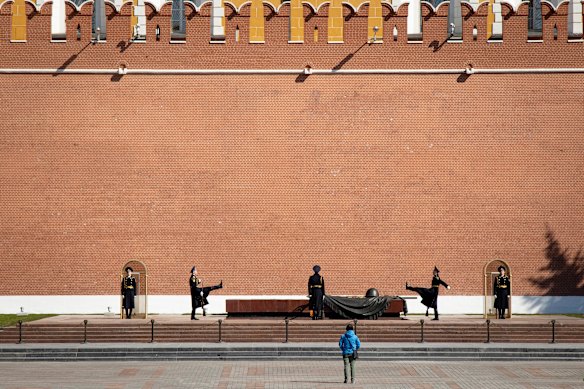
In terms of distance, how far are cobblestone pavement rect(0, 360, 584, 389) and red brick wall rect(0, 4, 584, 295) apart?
527 centimetres

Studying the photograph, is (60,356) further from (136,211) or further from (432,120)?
(432,120)

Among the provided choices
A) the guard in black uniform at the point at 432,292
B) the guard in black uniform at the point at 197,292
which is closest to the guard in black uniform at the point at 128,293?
the guard in black uniform at the point at 197,292

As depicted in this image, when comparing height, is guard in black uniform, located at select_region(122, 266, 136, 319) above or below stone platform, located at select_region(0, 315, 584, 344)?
above

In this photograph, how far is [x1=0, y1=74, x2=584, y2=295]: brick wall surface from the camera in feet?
80.2

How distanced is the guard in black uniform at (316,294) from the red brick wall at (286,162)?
2.11 m

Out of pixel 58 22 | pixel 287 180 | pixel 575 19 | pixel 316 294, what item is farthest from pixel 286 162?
pixel 575 19

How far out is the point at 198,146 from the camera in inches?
977

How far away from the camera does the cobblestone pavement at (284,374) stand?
1667 centimetres

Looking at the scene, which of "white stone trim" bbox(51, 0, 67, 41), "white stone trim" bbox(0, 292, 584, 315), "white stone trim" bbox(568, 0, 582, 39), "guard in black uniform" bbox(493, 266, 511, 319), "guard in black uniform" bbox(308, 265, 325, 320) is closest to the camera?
"guard in black uniform" bbox(308, 265, 325, 320)

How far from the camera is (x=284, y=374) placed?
1778cm

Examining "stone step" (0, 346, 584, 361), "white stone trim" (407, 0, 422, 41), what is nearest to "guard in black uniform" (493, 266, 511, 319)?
"stone step" (0, 346, 584, 361)

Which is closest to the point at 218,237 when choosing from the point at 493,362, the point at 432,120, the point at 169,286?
the point at 169,286

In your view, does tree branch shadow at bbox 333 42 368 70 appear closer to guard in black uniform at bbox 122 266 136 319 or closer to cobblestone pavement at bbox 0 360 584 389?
guard in black uniform at bbox 122 266 136 319

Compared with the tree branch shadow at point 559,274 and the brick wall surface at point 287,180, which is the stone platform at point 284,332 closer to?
the tree branch shadow at point 559,274
